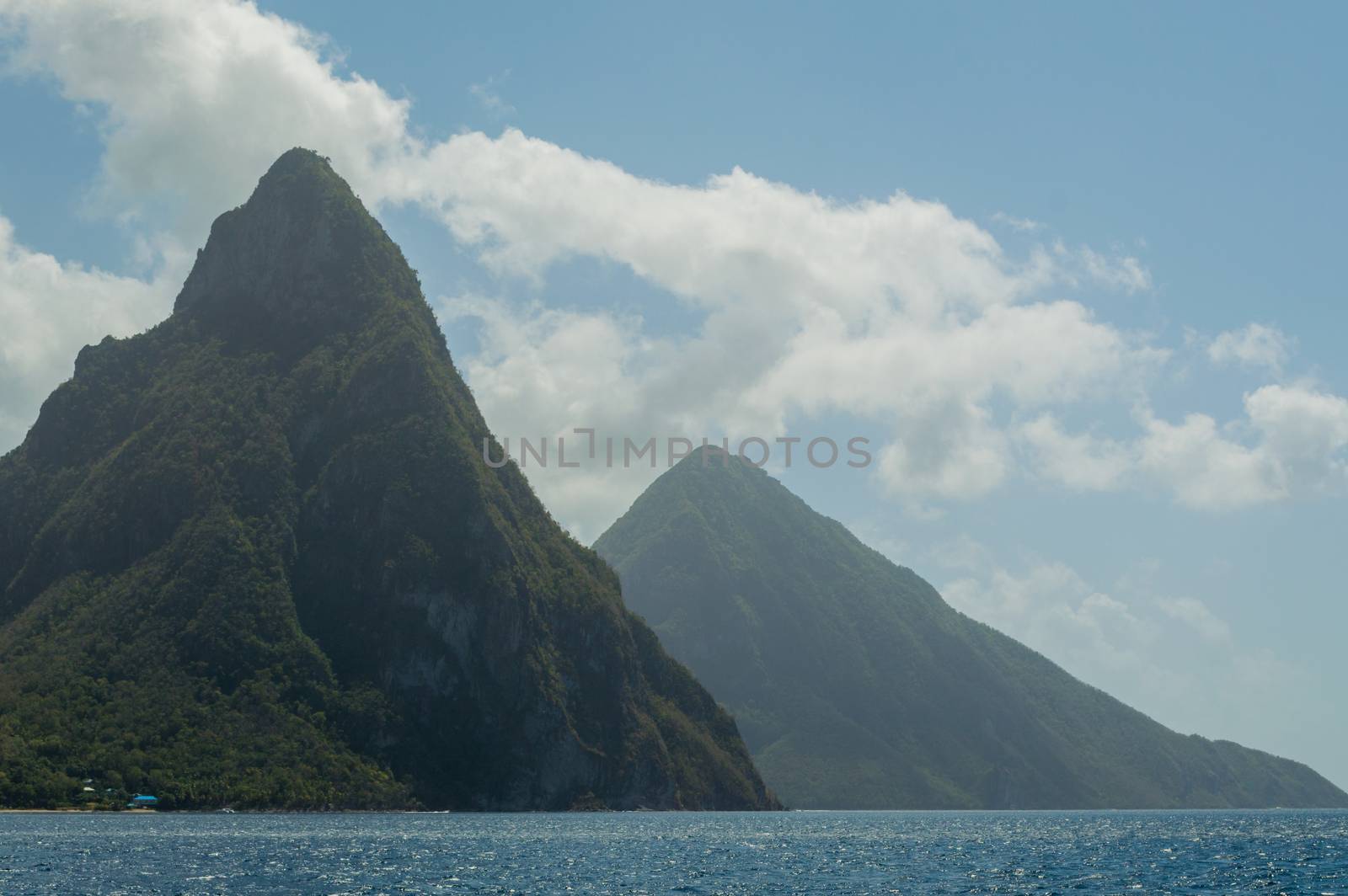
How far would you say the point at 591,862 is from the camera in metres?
129

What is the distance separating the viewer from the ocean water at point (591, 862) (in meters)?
102

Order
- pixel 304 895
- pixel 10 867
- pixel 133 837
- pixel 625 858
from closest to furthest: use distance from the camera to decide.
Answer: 1. pixel 304 895
2. pixel 10 867
3. pixel 625 858
4. pixel 133 837

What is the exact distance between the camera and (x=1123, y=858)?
144000 millimetres

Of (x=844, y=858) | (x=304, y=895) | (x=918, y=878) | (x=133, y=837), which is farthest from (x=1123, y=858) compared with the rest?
(x=133, y=837)

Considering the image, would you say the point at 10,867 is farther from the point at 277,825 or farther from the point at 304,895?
the point at 277,825

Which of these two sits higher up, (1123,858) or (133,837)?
(1123,858)

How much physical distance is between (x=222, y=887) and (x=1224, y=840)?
5995 inches

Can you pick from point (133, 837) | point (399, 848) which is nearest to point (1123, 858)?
point (399, 848)

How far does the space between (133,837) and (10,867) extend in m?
42.8

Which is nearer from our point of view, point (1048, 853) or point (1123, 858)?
point (1123, 858)

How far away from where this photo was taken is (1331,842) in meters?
188

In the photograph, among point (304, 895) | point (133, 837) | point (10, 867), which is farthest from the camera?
point (133, 837)

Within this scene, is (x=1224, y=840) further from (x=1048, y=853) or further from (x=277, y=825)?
(x=277, y=825)

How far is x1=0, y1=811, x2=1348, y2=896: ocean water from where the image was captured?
334 ft
